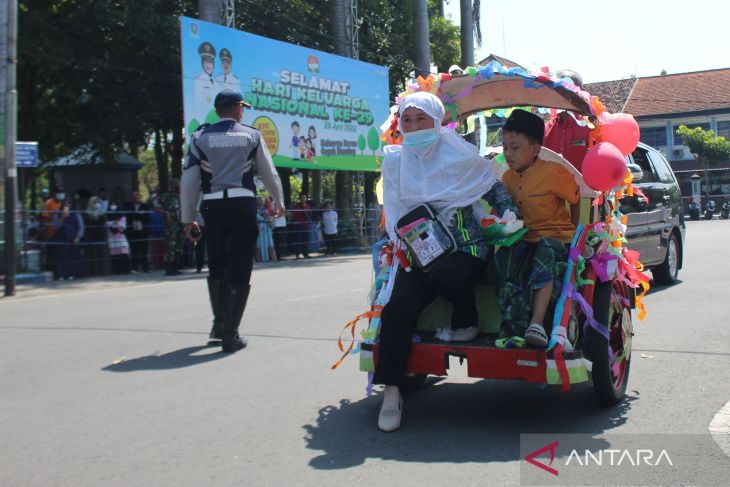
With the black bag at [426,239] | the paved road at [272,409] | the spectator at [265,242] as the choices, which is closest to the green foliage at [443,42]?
the spectator at [265,242]

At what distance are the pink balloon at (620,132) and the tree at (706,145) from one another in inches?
1868

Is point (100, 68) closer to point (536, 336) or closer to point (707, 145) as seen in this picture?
point (536, 336)

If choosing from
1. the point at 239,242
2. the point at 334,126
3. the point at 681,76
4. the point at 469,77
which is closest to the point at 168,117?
the point at 334,126

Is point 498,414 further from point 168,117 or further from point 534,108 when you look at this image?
point 168,117

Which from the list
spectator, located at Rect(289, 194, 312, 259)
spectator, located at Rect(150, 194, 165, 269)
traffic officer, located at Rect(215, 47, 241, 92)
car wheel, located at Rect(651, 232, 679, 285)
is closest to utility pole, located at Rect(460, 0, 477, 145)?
spectator, located at Rect(289, 194, 312, 259)

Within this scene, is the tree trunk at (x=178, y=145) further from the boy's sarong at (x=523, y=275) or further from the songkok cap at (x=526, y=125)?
the boy's sarong at (x=523, y=275)

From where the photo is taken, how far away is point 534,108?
592cm

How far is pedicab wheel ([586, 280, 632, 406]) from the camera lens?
15.2 ft

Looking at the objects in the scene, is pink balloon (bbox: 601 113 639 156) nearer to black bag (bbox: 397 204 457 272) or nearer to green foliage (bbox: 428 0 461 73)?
black bag (bbox: 397 204 457 272)

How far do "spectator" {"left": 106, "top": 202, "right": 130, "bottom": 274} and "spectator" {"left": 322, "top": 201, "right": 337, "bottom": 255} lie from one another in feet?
24.5

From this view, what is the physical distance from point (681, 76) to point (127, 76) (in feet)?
153

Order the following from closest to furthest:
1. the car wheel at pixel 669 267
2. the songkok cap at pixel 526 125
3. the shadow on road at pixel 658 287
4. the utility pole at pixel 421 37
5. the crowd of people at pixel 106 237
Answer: the songkok cap at pixel 526 125 < the shadow on road at pixel 658 287 < the car wheel at pixel 669 267 < the crowd of people at pixel 106 237 < the utility pole at pixel 421 37

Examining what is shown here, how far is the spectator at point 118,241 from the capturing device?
16750 millimetres

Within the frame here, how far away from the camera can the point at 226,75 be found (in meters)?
20.2
